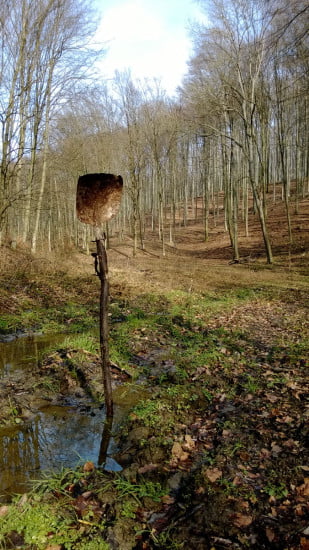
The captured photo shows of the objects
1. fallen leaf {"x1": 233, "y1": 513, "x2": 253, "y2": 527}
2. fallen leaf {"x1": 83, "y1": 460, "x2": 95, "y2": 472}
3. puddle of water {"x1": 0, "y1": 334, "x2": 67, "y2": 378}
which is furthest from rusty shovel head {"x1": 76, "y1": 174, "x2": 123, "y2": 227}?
puddle of water {"x1": 0, "y1": 334, "x2": 67, "y2": 378}

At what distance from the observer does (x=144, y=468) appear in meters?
3.36

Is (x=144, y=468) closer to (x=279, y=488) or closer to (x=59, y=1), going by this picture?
(x=279, y=488)

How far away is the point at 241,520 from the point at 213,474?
0.56 metres

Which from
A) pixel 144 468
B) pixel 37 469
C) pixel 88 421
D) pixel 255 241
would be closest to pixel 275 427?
pixel 144 468

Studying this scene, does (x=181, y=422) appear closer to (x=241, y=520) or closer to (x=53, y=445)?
(x=53, y=445)

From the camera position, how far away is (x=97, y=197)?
3.62 m

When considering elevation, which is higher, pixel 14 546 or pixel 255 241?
pixel 255 241

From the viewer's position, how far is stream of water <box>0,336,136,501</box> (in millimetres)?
3389

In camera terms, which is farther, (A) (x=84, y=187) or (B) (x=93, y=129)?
(B) (x=93, y=129)

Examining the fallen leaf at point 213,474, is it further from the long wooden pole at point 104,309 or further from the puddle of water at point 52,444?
the long wooden pole at point 104,309

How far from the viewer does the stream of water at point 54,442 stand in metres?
3.39

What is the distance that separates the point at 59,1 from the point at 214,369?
15.7m

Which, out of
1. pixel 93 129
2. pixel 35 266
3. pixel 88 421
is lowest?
pixel 88 421

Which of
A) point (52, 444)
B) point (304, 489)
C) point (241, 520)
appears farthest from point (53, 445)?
point (304, 489)
